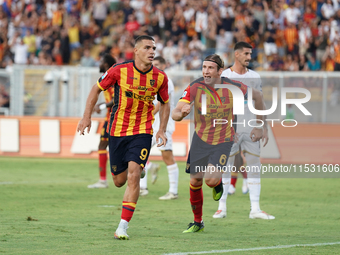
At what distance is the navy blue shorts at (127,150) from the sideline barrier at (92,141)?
8927 mm

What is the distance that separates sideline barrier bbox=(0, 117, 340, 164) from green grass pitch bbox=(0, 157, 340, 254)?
8.57ft

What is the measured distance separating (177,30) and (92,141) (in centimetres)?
745

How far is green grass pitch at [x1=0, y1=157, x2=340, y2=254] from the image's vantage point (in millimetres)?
6035

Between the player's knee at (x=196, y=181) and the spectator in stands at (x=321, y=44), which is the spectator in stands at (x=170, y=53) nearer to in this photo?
the spectator in stands at (x=321, y=44)

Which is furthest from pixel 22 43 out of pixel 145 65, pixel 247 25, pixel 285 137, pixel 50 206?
pixel 145 65

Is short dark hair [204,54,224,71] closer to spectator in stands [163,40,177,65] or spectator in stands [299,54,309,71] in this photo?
spectator in stands [299,54,309,71]

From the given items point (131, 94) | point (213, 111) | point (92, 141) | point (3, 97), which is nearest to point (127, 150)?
point (131, 94)

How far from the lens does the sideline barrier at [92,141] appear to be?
15.8m

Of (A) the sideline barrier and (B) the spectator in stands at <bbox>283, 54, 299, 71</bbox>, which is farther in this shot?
(B) the spectator in stands at <bbox>283, 54, 299, 71</bbox>

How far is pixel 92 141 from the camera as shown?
16.6 meters

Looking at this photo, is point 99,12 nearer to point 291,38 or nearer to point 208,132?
point 291,38

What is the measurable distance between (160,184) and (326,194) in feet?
11.0

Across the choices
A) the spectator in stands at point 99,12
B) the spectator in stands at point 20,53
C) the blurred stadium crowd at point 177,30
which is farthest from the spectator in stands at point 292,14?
the spectator in stands at point 20,53

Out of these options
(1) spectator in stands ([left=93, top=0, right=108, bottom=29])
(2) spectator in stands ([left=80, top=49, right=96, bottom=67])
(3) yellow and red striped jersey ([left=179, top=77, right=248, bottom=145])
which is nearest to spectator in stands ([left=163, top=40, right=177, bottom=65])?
(2) spectator in stands ([left=80, top=49, right=96, bottom=67])
